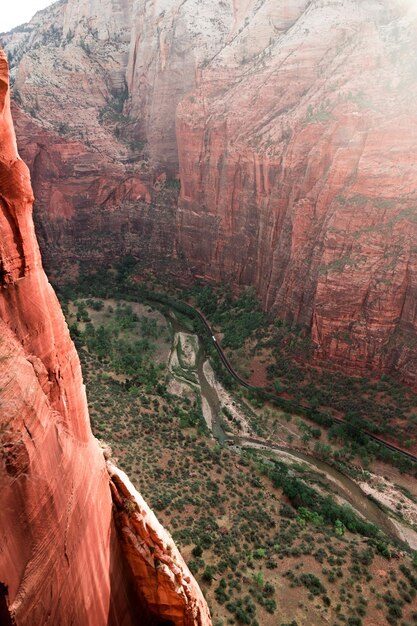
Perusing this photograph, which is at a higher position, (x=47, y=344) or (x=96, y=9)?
(x=96, y=9)

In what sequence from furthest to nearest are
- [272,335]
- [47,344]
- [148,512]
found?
[272,335] → [148,512] → [47,344]

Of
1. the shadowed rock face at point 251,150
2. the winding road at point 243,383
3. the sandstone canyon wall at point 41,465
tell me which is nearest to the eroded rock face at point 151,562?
the sandstone canyon wall at point 41,465

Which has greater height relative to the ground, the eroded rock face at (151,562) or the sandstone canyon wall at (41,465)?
the sandstone canyon wall at (41,465)

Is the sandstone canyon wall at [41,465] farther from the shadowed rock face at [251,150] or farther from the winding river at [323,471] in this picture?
the shadowed rock face at [251,150]

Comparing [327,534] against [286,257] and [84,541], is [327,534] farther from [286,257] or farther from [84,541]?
[286,257]

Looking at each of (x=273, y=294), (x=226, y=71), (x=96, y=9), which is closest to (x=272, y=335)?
(x=273, y=294)
